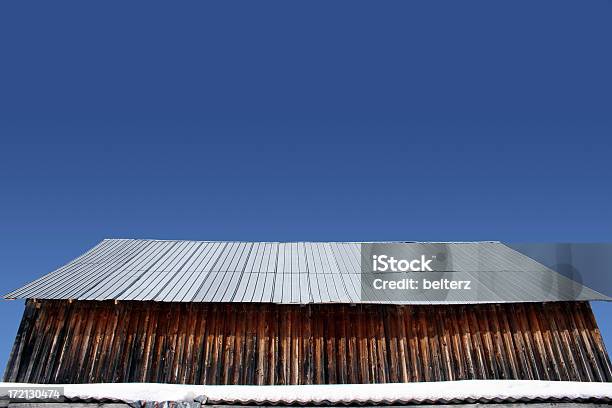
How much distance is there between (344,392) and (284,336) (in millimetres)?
2978

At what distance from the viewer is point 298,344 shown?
12.8 meters

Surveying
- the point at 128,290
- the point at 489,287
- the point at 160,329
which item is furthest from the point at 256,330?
the point at 489,287

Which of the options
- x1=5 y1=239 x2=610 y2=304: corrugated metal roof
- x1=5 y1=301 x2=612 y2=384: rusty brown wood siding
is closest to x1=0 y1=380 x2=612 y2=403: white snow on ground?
x1=5 y1=301 x2=612 y2=384: rusty brown wood siding

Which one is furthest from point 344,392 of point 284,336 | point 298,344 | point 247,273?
point 247,273

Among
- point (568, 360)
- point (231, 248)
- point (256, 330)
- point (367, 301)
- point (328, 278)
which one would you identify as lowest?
point (568, 360)

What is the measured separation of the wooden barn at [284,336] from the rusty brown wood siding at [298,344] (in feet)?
0.10

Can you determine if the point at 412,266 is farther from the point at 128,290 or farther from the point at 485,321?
Answer: the point at 128,290

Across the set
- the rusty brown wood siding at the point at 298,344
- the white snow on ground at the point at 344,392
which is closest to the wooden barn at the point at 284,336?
the rusty brown wood siding at the point at 298,344

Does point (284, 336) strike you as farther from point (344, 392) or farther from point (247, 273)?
point (247, 273)

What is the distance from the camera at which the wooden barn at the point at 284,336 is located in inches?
492

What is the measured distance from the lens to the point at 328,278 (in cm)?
1477

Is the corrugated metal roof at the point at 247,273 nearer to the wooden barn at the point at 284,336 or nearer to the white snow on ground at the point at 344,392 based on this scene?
the wooden barn at the point at 284,336

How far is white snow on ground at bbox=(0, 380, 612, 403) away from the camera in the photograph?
10.3 m

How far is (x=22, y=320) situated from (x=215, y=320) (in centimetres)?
651
